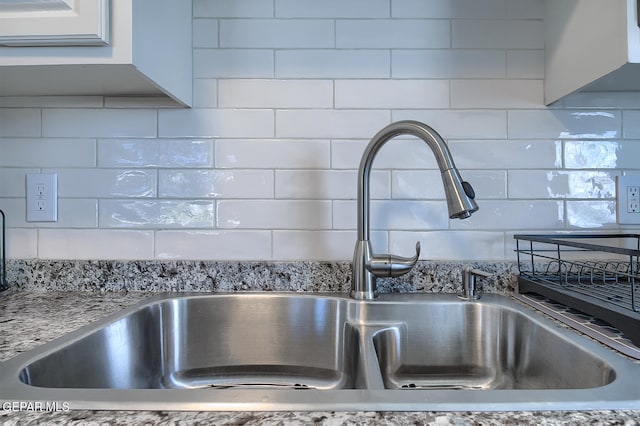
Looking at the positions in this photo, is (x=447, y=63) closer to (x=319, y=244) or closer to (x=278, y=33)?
(x=278, y=33)

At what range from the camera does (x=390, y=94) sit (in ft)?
3.22

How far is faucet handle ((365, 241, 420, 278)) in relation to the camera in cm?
83

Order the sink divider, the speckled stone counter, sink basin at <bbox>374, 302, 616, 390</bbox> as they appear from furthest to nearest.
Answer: sink basin at <bbox>374, 302, 616, 390</bbox>
the sink divider
the speckled stone counter

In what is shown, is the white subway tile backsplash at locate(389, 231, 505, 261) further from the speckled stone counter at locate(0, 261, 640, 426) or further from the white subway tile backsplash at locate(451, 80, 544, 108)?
the white subway tile backsplash at locate(451, 80, 544, 108)

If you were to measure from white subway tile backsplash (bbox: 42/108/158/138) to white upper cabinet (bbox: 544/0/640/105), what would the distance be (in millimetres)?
1034

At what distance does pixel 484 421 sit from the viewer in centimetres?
36

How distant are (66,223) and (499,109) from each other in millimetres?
1189

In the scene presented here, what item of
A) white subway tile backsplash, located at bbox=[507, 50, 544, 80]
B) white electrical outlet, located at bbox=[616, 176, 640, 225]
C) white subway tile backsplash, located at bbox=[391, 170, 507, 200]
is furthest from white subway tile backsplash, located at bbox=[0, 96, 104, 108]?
white electrical outlet, located at bbox=[616, 176, 640, 225]

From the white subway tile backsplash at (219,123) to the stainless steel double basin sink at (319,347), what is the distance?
0.42m

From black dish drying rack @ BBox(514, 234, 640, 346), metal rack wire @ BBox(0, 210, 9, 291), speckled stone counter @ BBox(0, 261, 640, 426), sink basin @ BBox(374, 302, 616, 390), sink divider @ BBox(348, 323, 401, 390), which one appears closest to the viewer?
speckled stone counter @ BBox(0, 261, 640, 426)

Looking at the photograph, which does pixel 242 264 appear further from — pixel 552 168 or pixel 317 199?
pixel 552 168

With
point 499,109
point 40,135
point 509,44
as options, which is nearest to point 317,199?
point 499,109

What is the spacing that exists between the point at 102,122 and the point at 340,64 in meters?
0.65

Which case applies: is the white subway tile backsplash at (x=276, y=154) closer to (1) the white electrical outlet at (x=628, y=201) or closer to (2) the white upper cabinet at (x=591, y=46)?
(2) the white upper cabinet at (x=591, y=46)
